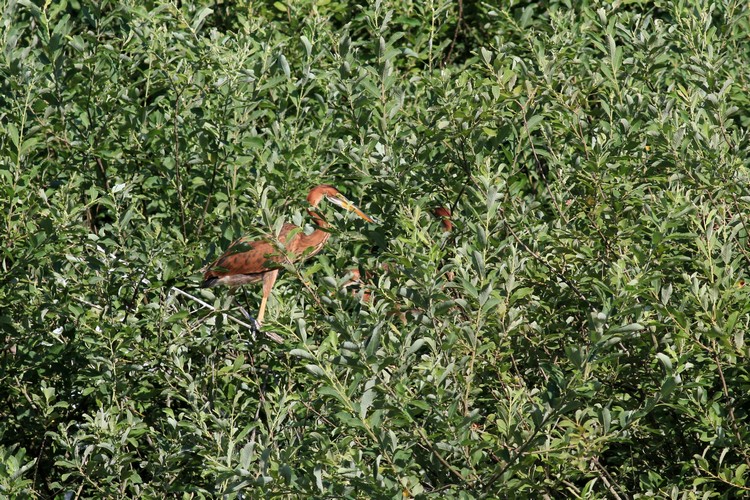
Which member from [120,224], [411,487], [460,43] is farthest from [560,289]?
[460,43]

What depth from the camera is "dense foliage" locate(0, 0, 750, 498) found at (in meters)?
3.92

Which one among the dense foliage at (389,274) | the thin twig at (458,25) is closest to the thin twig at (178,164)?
the dense foliage at (389,274)

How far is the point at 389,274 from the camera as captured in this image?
4.51 meters

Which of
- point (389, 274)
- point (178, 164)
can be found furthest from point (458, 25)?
point (389, 274)

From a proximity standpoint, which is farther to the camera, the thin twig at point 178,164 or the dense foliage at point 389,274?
the thin twig at point 178,164

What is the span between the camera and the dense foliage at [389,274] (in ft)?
12.9

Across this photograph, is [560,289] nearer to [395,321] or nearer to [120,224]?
[395,321]

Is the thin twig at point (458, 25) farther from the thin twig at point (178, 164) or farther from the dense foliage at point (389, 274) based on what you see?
the thin twig at point (178, 164)

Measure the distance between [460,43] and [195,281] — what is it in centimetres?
464

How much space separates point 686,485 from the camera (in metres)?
4.32

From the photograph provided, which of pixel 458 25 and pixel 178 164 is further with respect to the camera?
pixel 458 25

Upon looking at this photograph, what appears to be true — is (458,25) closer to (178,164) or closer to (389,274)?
(178,164)

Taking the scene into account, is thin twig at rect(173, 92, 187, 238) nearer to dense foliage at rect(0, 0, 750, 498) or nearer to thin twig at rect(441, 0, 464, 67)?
dense foliage at rect(0, 0, 750, 498)

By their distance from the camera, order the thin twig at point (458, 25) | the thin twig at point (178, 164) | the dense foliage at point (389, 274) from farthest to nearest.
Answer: the thin twig at point (458, 25)
the thin twig at point (178, 164)
the dense foliage at point (389, 274)
